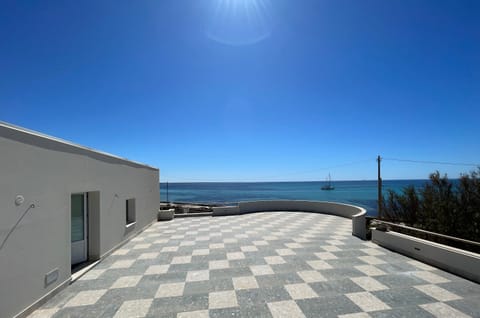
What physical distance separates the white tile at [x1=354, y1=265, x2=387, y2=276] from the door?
23.7 feet

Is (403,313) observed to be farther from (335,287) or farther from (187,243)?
(187,243)

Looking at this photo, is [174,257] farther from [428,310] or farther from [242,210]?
[242,210]

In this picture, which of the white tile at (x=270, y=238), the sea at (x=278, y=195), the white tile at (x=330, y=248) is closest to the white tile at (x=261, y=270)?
the white tile at (x=330, y=248)

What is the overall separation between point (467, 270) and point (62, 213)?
28.8 ft

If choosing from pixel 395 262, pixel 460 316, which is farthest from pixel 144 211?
pixel 460 316

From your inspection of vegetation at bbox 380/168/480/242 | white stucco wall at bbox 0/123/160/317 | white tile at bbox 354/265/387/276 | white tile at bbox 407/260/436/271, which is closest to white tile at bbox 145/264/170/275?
white stucco wall at bbox 0/123/160/317

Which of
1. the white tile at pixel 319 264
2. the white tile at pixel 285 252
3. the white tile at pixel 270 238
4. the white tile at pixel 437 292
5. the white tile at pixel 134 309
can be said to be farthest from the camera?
the white tile at pixel 270 238

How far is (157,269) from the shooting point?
5.22 metres

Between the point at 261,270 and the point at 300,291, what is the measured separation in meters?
1.21

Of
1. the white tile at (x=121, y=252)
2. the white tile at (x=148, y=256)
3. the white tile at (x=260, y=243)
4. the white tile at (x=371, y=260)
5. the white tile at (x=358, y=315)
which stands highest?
the white tile at (x=358, y=315)

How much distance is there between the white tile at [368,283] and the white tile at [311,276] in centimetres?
68

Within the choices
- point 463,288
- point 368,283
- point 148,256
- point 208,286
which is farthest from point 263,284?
point 463,288

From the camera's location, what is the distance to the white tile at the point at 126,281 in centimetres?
440

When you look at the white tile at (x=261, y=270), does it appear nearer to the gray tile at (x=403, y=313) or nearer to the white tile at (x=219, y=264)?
the white tile at (x=219, y=264)
